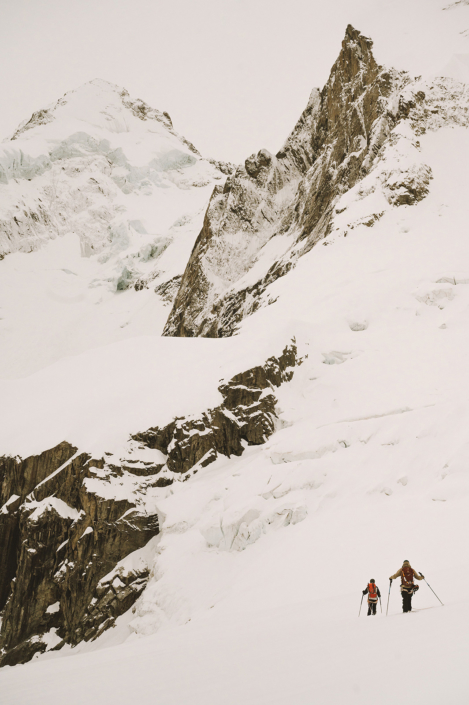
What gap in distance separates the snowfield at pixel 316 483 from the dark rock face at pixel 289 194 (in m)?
5.91

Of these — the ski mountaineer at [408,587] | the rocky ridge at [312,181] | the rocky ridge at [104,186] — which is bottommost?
the ski mountaineer at [408,587]

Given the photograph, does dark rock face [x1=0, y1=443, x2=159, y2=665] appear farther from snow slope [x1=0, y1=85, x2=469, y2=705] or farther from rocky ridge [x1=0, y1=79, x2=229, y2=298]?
rocky ridge [x1=0, y1=79, x2=229, y2=298]

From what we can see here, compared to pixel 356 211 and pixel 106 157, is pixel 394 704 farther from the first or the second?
pixel 106 157

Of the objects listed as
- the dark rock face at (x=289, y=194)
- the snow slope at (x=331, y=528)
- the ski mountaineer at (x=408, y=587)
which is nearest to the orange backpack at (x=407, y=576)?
the ski mountaineer at (x=408, y=587)

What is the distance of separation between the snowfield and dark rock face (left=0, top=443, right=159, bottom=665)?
63cm

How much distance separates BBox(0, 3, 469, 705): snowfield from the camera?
529 cm

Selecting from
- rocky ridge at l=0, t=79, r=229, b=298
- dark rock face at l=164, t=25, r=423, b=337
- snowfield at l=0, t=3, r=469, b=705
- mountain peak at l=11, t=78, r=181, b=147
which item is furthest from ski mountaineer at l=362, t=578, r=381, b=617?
mountain peak at l=11, t=78, r=181, b=147

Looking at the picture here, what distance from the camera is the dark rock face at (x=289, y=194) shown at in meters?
38.0

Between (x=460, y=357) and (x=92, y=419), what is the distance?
14611mm

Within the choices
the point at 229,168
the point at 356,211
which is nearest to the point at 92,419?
the point at 356,211

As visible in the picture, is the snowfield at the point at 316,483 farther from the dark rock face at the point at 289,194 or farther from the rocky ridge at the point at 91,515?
the dark rock face at the point at 289,194

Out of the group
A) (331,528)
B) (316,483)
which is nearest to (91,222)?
(316,483)

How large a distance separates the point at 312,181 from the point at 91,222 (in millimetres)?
53258

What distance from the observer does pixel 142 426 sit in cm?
1850
